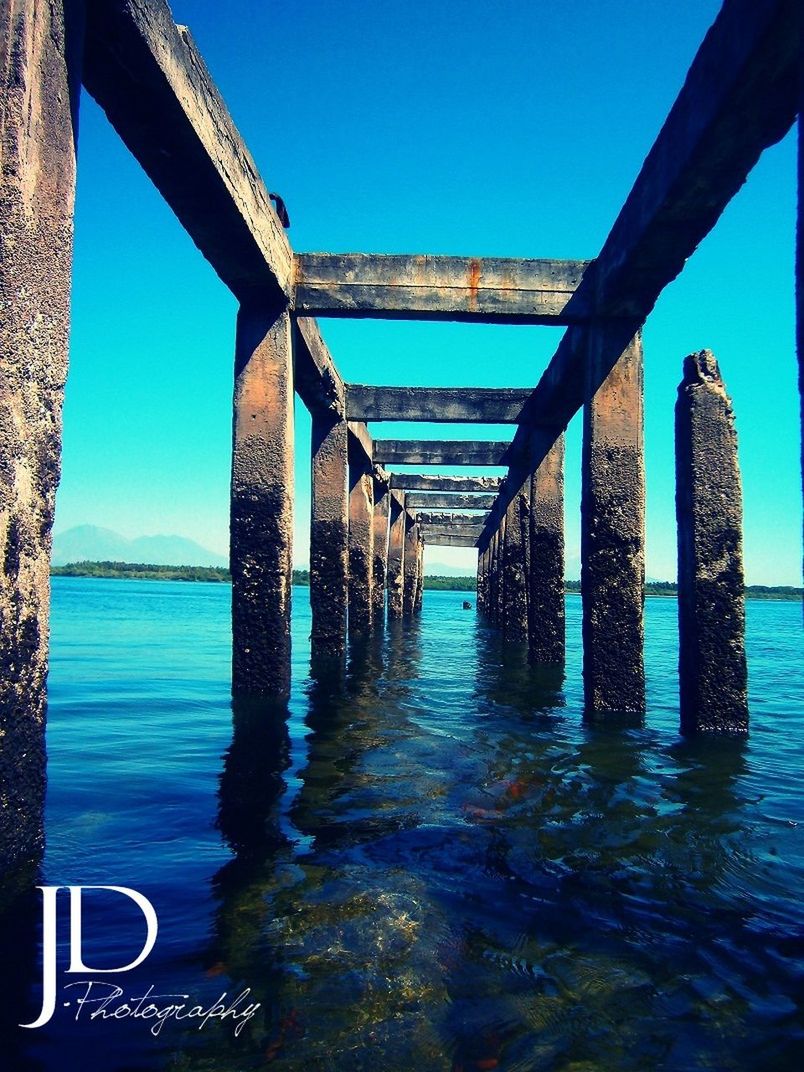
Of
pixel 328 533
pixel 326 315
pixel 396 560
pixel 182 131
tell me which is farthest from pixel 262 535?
pixel 396 560

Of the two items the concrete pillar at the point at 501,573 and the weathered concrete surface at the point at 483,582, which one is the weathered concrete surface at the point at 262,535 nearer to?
the concrete pillar at the point at 501,573

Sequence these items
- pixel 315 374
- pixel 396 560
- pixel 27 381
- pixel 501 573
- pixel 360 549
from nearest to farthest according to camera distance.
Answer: pixel 27 381, pixel 315 374, pixel 360 549, pixel 501 573, pixel 396 560

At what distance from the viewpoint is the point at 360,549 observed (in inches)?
613

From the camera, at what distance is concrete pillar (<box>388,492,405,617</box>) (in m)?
23.3

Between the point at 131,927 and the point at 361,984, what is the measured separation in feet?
2.96

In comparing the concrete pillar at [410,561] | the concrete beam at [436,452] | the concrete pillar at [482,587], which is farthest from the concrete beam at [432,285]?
the concrete pillar at [482,587]

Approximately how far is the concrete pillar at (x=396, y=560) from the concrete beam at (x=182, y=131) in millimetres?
16630

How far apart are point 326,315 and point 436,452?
8.69 meters

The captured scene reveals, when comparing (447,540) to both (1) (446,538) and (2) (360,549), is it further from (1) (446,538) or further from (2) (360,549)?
(2) (360,549)

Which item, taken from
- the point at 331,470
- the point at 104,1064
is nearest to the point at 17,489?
the point at 104,1064

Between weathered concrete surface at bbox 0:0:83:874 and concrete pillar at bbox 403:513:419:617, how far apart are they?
24.4m

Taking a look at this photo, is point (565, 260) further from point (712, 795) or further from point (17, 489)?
point (17, 489)

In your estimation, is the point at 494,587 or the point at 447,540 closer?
the point at 494,587

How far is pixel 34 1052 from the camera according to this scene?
199cm
